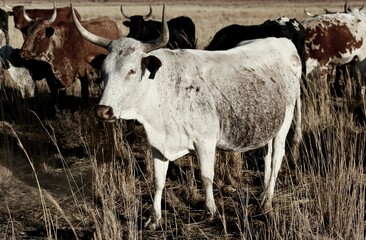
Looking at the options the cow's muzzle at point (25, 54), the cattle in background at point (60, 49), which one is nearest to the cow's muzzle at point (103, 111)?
the cattle in background at point (60, 49)

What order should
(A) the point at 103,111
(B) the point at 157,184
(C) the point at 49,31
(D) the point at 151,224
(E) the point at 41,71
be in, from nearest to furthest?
(A) the point at 103,111 < (D) the point at 151,224 < (B) the point at 157,184 < (C) the point at 49,31 < (E) the point at 41,71

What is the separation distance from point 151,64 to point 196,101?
54 centimetres

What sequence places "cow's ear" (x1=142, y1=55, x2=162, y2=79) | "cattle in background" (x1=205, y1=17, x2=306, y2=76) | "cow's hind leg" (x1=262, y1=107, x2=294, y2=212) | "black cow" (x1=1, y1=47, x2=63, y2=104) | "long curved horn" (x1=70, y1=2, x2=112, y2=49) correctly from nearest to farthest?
1. "cow's ear" (x1=142, y1=55, x2=162, y2=79)
2. "long curved horn" (x1=70, y1=2, x2=112, y2=49)
3. "cow's hind leg" (x1=262, y1=107, x2=294, y2=212)
4. "cattle in background" (x1=205, y1=17, x2=306, y2=76)
5. "black cow" (x1=1, y1=47, x2=63, y2=104)

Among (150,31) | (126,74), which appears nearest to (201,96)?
(126,74)

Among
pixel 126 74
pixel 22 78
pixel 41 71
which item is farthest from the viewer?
pixel 22 78

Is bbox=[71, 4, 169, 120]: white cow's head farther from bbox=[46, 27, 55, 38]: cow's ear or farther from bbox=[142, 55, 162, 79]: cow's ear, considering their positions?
bbox=[46, 27, 55, 38]: cow's ear

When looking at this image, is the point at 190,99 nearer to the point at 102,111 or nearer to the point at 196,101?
the point at 196,101

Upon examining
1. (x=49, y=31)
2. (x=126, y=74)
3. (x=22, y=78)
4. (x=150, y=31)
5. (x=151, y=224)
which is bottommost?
(x=151, y=224)

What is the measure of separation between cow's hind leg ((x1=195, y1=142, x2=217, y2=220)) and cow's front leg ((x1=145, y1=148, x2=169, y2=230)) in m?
0.33

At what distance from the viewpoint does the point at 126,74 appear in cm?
446

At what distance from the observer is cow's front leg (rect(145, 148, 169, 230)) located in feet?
16.1

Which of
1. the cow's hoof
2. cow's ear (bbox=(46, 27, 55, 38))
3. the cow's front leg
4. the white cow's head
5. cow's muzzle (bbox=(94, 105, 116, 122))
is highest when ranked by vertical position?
cow's ear (bbox=(46, 27, 55, 38))

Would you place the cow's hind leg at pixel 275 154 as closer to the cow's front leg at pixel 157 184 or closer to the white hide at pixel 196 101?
the white hide at pixel 196 101

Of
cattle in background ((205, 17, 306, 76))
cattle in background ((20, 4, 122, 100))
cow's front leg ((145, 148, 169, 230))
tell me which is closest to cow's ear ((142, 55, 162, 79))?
cow's front leg ((145, 148, 169, 230))
